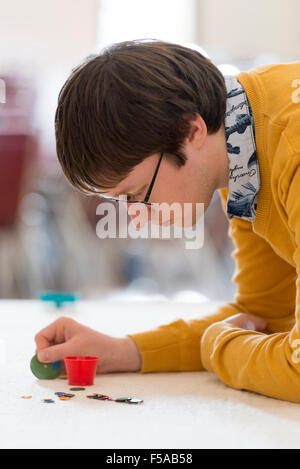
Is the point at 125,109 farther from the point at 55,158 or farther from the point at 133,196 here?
the point at 55,158

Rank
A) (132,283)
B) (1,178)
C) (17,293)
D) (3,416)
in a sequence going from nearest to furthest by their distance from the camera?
(3,416) → (1,178) → (17,293) → (132,283)

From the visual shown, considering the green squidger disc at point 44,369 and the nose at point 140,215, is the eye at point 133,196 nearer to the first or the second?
the nose at point 140,215

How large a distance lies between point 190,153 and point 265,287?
1.22 ft

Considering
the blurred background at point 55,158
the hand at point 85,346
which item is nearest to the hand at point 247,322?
the hand at point 85,346

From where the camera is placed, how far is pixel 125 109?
3.07 feet

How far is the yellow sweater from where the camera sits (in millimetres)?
893

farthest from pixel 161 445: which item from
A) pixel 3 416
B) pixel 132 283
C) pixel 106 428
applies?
pixel 132 283

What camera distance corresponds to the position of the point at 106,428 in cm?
75

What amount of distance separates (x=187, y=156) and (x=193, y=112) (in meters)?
0.07

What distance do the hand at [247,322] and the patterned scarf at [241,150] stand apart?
0.21 metres

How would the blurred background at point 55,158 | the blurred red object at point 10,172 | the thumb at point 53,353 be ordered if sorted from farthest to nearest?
the blurred background at point 55,158 < the blurred red object at point 10,172 < the thumb at point 53,353

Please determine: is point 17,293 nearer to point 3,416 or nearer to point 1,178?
point 1,178

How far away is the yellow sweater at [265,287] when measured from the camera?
893mm

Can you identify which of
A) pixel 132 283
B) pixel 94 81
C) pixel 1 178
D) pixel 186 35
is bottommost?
pixel 132 283
